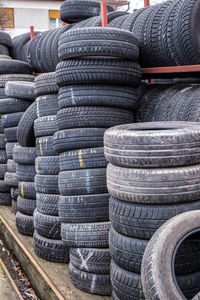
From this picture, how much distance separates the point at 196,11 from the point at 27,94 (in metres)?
2.33

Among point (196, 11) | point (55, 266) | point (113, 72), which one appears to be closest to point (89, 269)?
point (55, 266)

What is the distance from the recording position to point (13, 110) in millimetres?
5070

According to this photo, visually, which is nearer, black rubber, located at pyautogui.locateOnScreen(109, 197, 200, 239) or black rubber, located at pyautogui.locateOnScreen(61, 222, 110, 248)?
black rubber, located at pyautogui.locateOnScreen(109, 197, 200, 239)

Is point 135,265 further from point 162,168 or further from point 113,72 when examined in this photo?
point 113,72

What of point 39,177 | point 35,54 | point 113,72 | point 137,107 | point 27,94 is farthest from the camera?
point 35,54

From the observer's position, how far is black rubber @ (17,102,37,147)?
4348 millimetres

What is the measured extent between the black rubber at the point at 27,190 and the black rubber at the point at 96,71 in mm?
1650

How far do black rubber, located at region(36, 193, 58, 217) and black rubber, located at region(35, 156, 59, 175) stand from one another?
24 centimetres

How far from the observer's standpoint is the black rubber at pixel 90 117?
10.7 ft

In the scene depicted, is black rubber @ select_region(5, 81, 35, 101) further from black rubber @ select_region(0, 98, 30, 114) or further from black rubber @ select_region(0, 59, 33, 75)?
black rubber @ select_region(0, 59, 33, 75)

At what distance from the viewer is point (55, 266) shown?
12.7 feet

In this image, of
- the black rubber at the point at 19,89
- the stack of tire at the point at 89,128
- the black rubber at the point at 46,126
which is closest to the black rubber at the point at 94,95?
the stack of tire at the point at 89,128

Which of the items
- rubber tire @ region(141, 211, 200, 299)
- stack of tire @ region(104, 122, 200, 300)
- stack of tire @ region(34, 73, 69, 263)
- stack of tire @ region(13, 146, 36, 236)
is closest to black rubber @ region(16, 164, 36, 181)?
stack of tire @ region(13, 146, 36, 236)

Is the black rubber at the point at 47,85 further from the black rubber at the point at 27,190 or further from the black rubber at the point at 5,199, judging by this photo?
the black rubber at the point at 5,199
